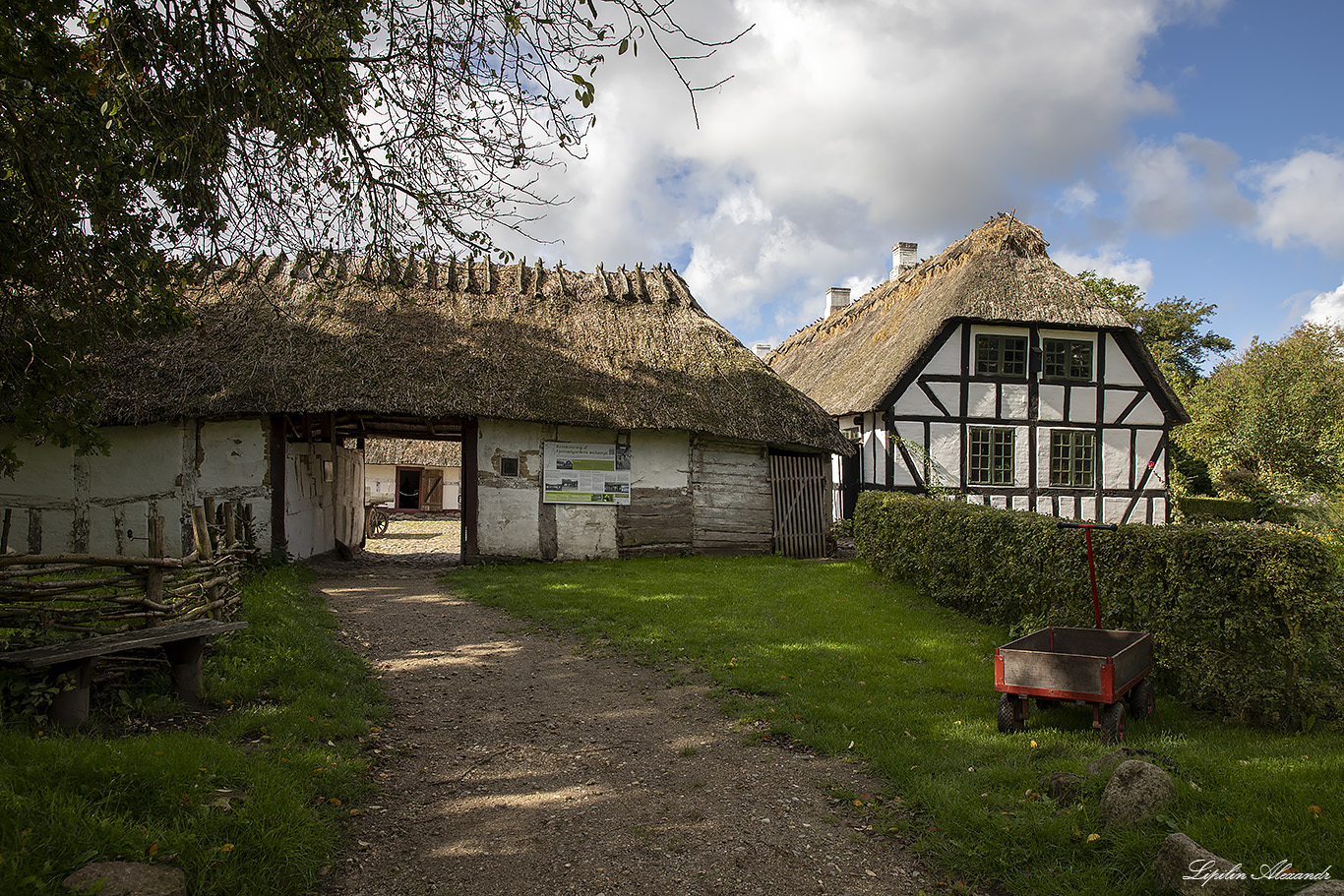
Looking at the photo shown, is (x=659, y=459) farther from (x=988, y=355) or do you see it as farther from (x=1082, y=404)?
(x=1082, y=404)

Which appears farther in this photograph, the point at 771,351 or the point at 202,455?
the point at 771,351

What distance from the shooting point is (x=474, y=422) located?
13672 millimetres

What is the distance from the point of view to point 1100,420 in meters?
18.1

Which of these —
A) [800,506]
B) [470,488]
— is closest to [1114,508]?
[800,506]

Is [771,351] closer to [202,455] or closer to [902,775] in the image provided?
[202,455]

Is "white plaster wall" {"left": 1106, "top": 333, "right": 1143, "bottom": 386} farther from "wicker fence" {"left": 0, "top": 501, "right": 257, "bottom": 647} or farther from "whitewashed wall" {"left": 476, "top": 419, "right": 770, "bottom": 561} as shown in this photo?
"wicker fence" {"left": 0, "top": 501, "right": 257, "bottom": 647}

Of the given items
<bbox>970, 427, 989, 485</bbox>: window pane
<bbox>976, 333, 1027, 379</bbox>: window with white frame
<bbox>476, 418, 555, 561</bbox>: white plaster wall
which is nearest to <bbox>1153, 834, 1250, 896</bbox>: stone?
<bbox>476, 418, 555, 561</bbox>: white plaster wall

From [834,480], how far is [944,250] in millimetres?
6627

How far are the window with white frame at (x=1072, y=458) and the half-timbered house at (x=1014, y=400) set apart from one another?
23 mm

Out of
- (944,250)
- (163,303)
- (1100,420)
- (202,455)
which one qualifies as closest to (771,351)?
(944,250)

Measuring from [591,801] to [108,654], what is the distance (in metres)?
3.37

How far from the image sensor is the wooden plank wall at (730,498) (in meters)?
14.7

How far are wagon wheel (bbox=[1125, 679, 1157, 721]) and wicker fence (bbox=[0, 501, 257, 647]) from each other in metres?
6.82

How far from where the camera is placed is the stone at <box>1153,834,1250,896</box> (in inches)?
118
